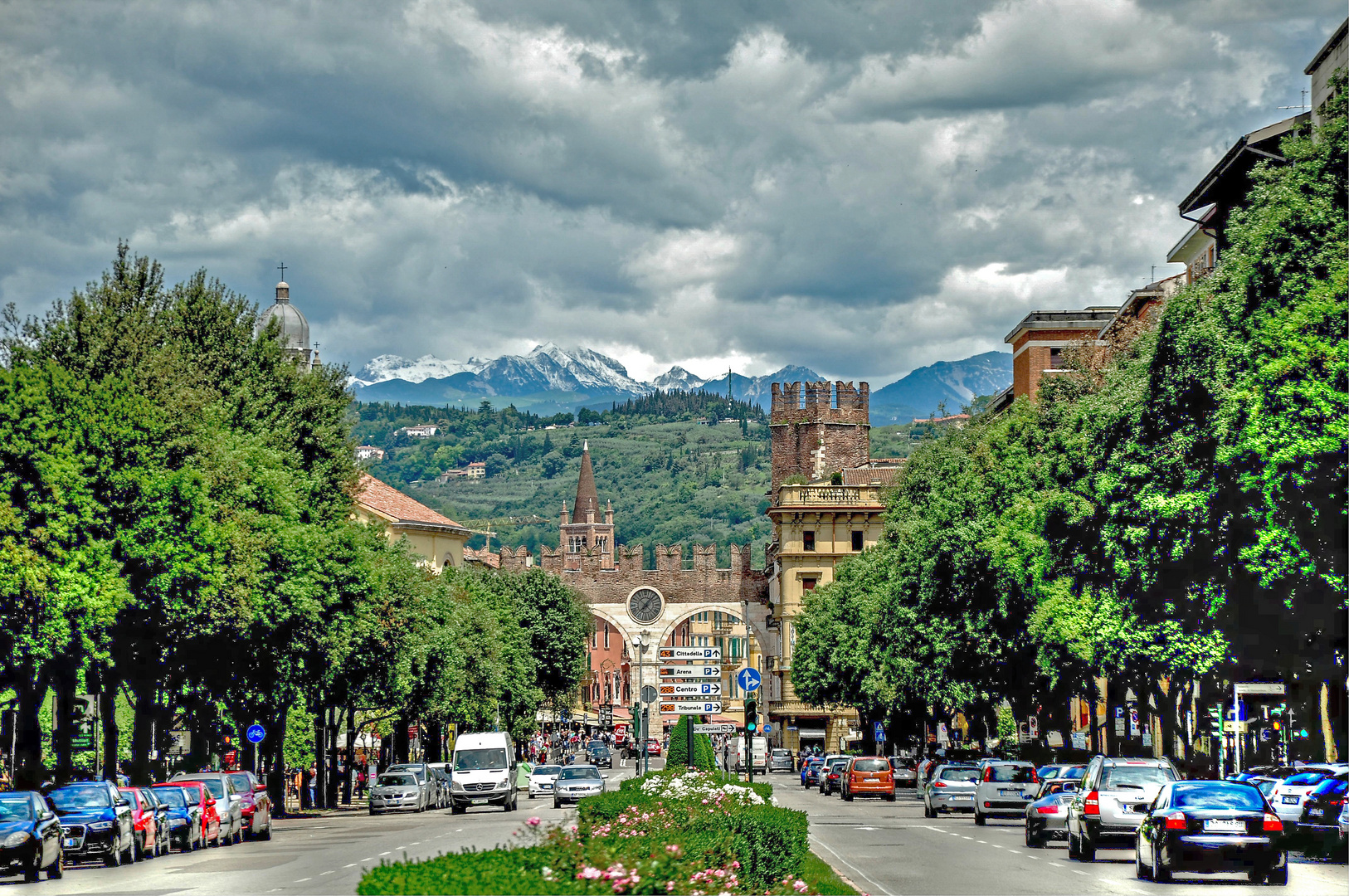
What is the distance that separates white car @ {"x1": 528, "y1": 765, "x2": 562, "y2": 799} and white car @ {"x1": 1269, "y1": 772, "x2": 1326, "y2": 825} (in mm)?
33945

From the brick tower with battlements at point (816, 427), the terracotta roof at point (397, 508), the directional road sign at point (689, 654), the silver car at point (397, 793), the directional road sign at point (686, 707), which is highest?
the brick tower with battlements at point (816, 427)

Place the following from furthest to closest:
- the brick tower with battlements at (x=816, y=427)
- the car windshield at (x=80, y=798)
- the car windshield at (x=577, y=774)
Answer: the brick tower with battlements at (x=816, y=427)
the car windshield at (x=577, y=774)
the car windshield at (x=80, y=798)

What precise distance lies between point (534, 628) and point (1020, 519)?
2450 inches

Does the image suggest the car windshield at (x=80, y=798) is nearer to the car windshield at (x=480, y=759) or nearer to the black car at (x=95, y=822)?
the black car at (x=95, y=822)

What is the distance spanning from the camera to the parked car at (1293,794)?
32.8m

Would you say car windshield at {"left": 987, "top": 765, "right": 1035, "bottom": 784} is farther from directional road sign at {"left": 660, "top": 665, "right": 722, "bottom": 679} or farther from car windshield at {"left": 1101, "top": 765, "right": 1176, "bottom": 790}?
car windshield at {"left": 1101, "top": 765, "right": 1176, "bottom": 790}

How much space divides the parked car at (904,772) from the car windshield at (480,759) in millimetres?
16103

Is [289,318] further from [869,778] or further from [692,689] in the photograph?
[692,689]

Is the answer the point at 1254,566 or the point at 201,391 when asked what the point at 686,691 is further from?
the point at 201,391

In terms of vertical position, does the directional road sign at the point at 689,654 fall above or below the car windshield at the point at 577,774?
above

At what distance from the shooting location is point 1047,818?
101ft

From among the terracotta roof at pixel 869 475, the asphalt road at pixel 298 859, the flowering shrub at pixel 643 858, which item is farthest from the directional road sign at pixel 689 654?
the terracotta roof at pixel 869 475

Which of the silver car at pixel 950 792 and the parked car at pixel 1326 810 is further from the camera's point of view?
the silver car at pixel 950 792

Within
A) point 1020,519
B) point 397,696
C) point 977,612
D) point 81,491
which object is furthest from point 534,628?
point 81,491
